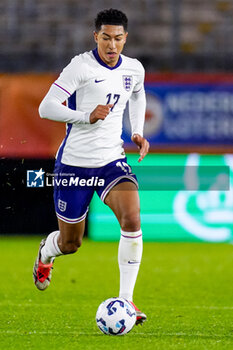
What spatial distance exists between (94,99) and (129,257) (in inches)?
40.3

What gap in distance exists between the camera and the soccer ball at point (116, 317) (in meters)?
5.07

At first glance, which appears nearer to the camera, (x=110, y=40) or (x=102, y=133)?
(x=110, y=40)

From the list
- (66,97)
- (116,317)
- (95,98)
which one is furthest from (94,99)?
(116,317)

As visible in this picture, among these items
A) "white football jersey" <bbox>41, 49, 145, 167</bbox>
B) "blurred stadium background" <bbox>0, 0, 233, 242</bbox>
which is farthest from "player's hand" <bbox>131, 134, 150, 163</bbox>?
"blurred stadium background" <bbox>0, 0, 233, 242</bbox>

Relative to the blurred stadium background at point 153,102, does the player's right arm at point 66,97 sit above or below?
above

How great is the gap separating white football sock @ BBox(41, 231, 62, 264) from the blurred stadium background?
4.89 meters

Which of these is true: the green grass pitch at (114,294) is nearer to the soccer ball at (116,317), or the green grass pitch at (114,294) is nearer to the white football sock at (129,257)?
the soccer ball at (116,317)

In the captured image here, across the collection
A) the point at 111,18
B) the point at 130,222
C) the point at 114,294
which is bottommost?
the point at 114,294

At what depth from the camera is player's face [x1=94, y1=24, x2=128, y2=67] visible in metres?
5.58

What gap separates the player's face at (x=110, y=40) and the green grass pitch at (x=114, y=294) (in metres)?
1.70

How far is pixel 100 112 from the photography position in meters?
5.40

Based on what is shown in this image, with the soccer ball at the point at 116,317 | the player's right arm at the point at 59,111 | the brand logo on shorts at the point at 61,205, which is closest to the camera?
the soccer ball at the point at 116,317

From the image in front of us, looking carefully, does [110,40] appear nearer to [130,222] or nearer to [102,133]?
[102,133]

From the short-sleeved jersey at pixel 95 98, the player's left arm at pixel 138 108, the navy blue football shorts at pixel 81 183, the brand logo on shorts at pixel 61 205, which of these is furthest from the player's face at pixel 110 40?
the brand logo on shorts at pixel 61 205
